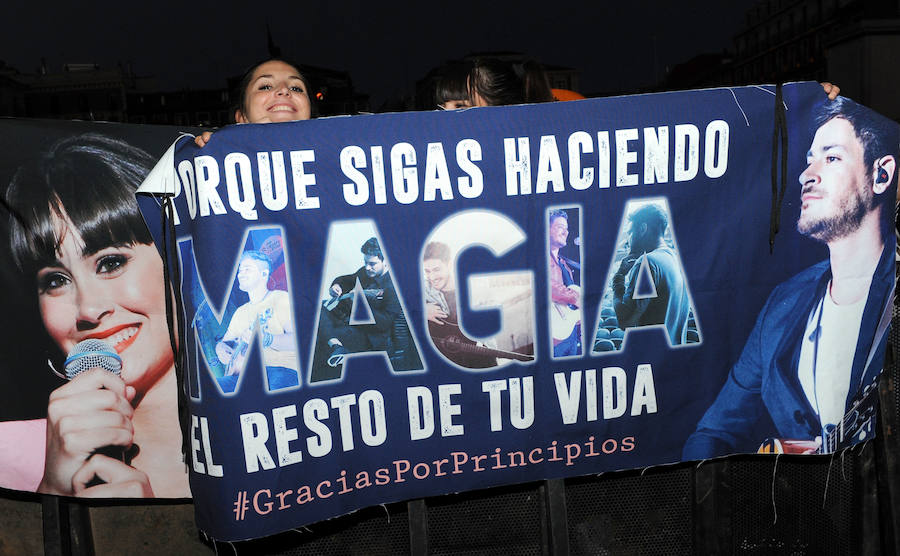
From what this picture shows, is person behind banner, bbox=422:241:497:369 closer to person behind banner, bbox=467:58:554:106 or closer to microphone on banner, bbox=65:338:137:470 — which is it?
person behind banner, bbox=467:58:554:106

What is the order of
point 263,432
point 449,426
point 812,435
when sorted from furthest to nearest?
point 812,435
point 449,426
point 263,432

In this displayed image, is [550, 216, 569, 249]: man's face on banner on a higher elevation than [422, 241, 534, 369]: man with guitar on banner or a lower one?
higher

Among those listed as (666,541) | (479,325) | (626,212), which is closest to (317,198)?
(479,325)

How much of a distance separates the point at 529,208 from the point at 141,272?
4.31 ft

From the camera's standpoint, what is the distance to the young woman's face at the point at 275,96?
2.46m

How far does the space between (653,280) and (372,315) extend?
913 mm

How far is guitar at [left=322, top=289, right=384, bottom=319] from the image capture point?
2.12 m

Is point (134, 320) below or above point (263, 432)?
above

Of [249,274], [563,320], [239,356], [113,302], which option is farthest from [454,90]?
[113,302]

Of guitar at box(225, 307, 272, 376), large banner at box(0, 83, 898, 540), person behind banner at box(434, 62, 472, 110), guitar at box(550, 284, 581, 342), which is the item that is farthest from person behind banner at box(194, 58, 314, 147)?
guitar at box(550, 284, 581, 342)

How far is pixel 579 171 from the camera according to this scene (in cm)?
221

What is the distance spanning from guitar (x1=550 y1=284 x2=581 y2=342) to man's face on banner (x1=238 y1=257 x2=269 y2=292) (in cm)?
91

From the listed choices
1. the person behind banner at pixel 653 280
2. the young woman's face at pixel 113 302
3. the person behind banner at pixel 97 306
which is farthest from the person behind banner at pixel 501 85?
the young woman's face at pixel 113 302

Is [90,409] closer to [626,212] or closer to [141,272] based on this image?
[141,272]
